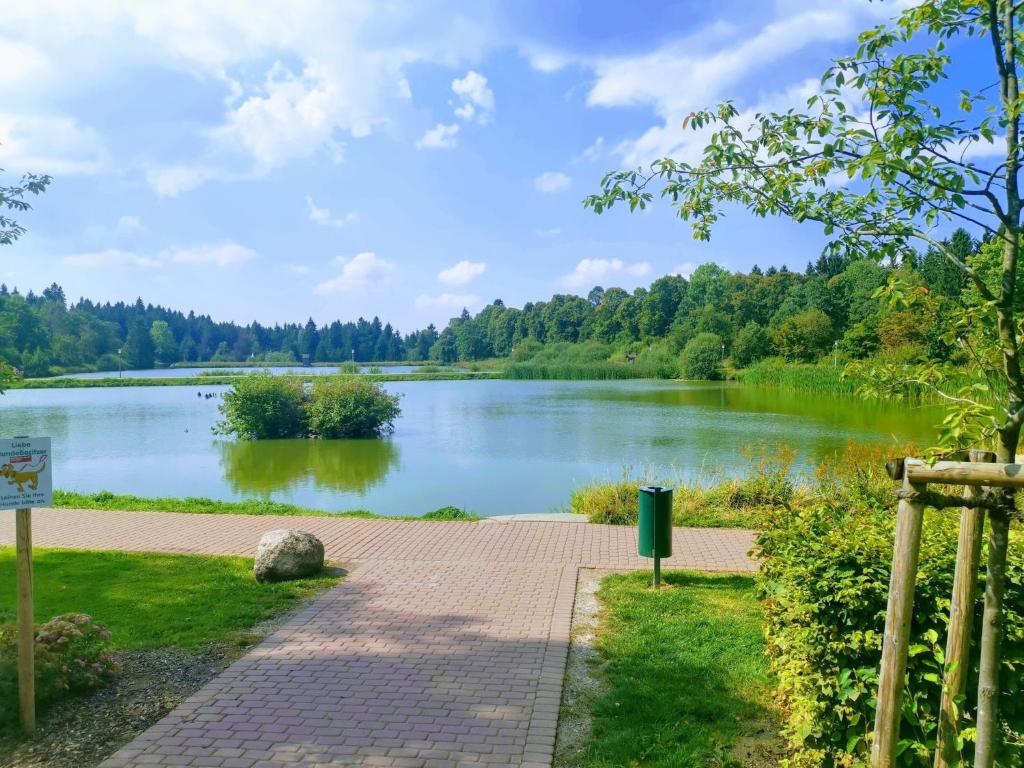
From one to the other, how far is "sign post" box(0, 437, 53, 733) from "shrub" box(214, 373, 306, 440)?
79.1 feet

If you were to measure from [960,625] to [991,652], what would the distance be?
0.60ft

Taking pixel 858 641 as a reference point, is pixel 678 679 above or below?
below

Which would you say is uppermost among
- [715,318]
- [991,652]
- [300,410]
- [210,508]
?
[715,318]

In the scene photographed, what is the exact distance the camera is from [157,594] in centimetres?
734

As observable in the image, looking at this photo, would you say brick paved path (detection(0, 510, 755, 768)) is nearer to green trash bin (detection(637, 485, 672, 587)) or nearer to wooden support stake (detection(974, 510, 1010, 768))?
green trash bin (detection(637, 485, 672, 587))

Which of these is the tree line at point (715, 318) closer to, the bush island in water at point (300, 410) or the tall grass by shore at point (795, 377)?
the tall grass by shore at point (795, 377)

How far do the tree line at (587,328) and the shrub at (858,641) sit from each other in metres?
1.12

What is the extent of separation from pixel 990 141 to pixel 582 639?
14.4 ft

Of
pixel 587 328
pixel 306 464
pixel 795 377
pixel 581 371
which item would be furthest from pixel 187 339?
pixel 306 464

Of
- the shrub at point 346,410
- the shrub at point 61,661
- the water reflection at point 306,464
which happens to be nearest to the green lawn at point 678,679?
the shrub at point 61,661

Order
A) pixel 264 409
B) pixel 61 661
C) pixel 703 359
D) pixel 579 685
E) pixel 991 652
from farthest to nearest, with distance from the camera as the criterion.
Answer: pixel 703 359
pixel 264 409
pixel 579 685
pixel 61 661
pixel 991 652

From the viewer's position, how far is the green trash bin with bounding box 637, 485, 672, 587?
738 centimetres

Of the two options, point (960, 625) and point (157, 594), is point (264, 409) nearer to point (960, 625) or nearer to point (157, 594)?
point (157, 594)

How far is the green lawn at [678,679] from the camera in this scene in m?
4.06
